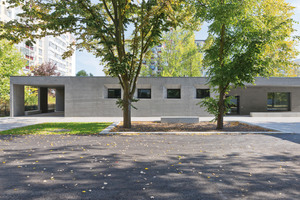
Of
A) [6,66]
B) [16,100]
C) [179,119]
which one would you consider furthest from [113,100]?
[6,66]

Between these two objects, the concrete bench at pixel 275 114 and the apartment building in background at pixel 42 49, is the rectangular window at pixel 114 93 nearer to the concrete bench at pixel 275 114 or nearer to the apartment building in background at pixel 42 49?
the concrete bench at pixel 275 114

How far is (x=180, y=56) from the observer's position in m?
30.4

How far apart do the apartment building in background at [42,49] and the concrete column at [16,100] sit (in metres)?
20.7

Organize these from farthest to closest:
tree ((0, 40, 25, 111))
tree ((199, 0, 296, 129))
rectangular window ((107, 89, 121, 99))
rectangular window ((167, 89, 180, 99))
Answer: tree ((0, 40, 25, 111))
rectangular window ((167, 89, 180, 99))
rectangular window ((107, 89, 121, 99))
tree ((199, 0, 296, 129))

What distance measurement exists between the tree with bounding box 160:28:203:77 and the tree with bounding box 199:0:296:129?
63.5 ft

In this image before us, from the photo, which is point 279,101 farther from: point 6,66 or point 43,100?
point 6,66

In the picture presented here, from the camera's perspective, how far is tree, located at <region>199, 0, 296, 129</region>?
30.5ft

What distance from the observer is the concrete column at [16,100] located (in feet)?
A: 64.5

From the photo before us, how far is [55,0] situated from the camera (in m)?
10.2

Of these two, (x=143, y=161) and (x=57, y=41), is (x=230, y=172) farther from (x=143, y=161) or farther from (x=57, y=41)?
(x=57, y=41)

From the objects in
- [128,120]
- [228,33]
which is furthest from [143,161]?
[228,33]

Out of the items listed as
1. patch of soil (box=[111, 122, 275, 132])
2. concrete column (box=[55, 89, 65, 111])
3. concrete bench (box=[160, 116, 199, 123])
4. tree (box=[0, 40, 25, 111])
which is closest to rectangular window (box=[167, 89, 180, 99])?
concrete bench (box=[160, 116, 199, 123])

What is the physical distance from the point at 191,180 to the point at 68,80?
18.7m

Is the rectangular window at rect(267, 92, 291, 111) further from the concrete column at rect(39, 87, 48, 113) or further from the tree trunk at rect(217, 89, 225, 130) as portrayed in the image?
the concrete column at rect(39, 87, 48, 113)
